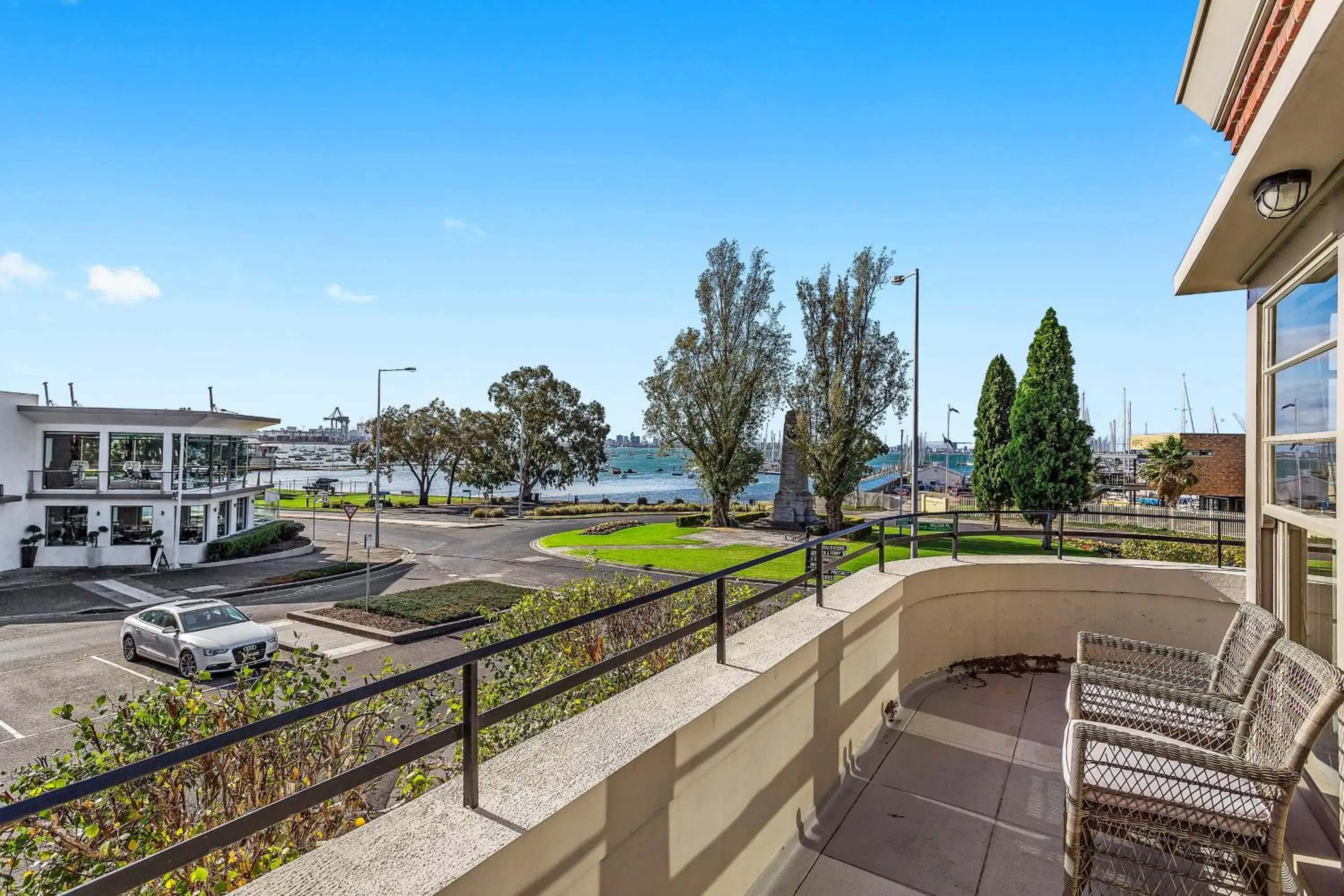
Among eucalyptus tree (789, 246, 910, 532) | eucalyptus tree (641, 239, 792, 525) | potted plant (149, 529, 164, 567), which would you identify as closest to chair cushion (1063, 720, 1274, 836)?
eucalyptus tree (789, 246, 910, 532)

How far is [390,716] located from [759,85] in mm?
9702

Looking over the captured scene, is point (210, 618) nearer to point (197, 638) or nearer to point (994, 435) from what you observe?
point (197, 638)

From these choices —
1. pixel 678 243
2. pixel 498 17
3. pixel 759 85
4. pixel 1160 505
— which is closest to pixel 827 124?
pixel 759 85

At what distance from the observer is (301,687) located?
3.71 m

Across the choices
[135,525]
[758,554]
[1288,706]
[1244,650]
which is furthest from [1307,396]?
[135,525]

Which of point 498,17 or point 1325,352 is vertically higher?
→ point 498,17

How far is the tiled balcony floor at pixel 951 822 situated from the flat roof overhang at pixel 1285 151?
120 inches

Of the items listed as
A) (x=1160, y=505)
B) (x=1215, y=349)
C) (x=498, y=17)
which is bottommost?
(x=1160, y=505)

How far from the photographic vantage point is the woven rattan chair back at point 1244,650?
299cm

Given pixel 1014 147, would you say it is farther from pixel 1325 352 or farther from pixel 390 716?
pixel 390 716

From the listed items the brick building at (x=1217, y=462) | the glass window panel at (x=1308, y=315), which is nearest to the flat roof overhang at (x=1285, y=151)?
the glass window panel at (x=1308, y=315)

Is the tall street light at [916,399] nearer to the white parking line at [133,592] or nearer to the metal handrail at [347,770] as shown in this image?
the metal handrail at [347,770]

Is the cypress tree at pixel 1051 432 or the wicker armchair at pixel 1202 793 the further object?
the cypress tree at pixel 1051 432

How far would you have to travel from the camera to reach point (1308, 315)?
3.42 m
